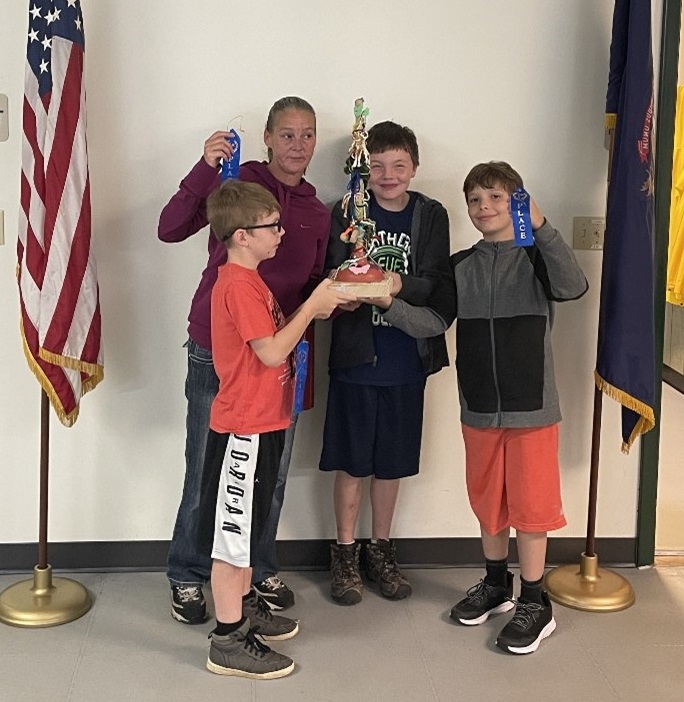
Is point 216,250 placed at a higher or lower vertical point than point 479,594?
higher

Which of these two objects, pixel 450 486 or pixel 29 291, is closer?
pixel 29 291

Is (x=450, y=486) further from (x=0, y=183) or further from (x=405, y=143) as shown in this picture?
(x=0, y=183)

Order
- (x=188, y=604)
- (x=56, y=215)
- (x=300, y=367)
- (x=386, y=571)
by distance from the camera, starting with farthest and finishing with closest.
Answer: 1. (x=386, y=571)
2. (x=188, y=604)
3. (x=56, y=215)
4. (x=300, y=367)

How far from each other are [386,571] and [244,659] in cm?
68

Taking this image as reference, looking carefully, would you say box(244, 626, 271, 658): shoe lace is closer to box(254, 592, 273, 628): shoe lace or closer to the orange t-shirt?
box(254, 592, 273, 628): shoe lace

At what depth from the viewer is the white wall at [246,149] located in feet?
10.00

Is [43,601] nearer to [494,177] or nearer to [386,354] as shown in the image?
[386,354]

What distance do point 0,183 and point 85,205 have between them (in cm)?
40

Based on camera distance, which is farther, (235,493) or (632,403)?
(632,403)

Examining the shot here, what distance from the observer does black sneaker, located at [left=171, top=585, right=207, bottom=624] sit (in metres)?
2.91

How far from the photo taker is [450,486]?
11.0 feet

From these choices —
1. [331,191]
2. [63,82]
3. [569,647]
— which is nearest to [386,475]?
[569,647]

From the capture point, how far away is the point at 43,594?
117 inches

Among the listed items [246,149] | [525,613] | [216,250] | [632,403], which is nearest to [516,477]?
[525,613]
